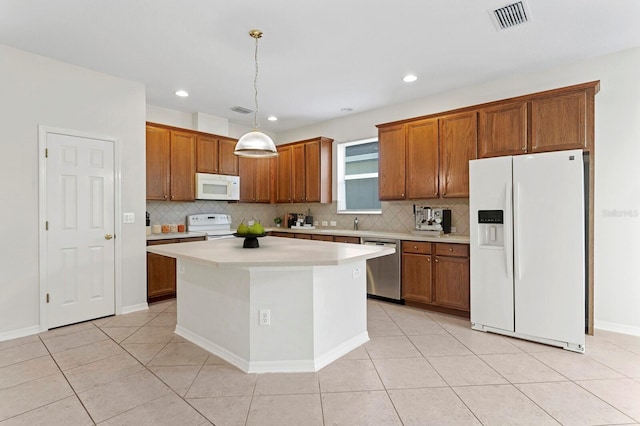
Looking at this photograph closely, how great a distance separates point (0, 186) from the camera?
313 centimetres

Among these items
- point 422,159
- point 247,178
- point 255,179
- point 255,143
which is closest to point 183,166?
point 247,178

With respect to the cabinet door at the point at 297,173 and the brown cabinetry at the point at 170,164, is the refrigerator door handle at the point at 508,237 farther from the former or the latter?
the brown cabinetry at the point at 170,164

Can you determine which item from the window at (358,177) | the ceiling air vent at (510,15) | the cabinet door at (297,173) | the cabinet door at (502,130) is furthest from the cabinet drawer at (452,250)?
the cabinet door at (297,173)

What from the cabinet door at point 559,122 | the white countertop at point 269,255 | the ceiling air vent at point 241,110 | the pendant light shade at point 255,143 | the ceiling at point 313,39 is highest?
the ceiling air vent at point 241,110

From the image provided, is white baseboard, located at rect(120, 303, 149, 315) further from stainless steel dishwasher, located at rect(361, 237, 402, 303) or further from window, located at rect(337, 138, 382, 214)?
window, located at rect(337, 138, 382, 214)

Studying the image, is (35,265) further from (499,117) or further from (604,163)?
(604,163)

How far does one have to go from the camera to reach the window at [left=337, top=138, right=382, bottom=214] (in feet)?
17.4

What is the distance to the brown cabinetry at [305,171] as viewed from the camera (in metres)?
5.60

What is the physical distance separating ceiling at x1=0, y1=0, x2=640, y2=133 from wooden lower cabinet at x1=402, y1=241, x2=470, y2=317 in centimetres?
205

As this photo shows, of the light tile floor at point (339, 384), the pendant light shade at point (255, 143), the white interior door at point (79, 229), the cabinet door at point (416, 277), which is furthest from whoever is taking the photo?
the cabinet door at point (416, 277)

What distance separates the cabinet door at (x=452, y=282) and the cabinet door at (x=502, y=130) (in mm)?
1279

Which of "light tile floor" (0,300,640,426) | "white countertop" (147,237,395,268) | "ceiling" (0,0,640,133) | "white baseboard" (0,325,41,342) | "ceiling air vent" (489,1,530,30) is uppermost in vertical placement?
"ceiling" (0,0,640,133)

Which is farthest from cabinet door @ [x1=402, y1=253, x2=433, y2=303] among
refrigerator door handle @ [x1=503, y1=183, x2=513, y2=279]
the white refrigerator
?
refrigerator door handle @ [x1=503, y1=183, x2=513, y2=279]

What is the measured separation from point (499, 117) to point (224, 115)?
405 cm
